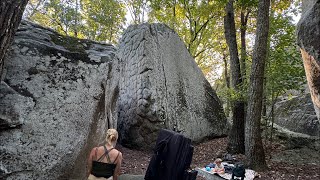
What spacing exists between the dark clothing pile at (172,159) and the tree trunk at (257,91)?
140 inches

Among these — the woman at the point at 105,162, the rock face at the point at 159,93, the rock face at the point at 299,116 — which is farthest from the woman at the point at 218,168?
the rock face at the point at 299,116

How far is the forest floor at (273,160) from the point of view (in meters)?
7.01

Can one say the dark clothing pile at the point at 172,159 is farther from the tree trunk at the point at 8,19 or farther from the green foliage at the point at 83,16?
the green foliage at the point at 83,16

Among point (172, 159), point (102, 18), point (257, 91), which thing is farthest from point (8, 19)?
point (102, 18)

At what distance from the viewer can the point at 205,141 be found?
11.0 metres

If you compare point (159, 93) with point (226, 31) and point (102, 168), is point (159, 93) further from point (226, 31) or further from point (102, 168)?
point (102, 168)

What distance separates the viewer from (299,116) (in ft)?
38.7

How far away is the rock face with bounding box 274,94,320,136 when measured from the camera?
11.0m

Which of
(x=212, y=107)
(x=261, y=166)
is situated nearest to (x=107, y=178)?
(x=261, y=166)

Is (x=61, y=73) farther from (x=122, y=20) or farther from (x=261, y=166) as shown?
(x=122, y=20)

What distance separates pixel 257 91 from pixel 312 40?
13.0 ft

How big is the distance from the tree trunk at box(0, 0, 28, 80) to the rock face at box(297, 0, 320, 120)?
13.5 feet

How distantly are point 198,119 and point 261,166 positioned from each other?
13.1 ft

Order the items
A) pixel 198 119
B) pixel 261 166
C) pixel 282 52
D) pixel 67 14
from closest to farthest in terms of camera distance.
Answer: pixel 261 166 < pixel 282 52 < pixel 198 119 < pixel 67 14
